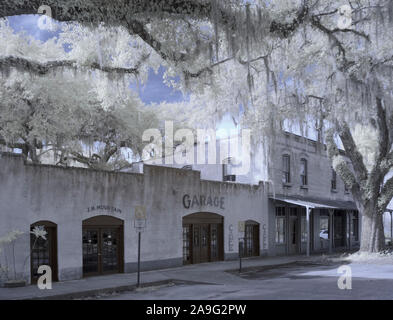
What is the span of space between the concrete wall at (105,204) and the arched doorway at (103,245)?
0.78 ft

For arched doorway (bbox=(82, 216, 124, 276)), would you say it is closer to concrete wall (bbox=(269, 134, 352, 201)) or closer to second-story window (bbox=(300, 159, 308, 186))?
concrete wall (bbox=(269, 134, 352, 201))

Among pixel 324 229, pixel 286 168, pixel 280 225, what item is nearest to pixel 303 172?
pixel 286 168

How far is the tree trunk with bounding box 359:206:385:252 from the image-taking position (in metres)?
23.3

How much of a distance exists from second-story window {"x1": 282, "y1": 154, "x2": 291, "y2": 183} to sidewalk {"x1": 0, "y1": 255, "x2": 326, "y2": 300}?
7.53 m

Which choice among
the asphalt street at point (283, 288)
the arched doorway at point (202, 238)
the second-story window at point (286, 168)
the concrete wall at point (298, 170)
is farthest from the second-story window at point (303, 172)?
the asphalt street at point (283, 288)

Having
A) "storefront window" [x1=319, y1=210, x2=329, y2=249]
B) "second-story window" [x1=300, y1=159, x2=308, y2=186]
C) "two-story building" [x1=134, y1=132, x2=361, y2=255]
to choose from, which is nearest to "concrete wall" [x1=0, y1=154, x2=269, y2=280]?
"two-story building" [x1=134, y1=132, x2=361, y2=255]

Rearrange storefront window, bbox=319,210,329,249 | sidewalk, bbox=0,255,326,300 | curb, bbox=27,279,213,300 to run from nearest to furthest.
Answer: curb, bbox=27,279,213,300, sidewalk, bbox=0,255,326,300, storefront window, bbox=319,210,329,249

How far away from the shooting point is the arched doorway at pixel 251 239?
79.4 feet

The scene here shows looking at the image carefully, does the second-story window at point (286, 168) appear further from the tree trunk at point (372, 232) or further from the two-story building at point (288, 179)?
the tree trunk at point (372, 232)

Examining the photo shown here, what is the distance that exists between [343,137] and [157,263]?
37.9ft

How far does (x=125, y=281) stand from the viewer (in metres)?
15.1

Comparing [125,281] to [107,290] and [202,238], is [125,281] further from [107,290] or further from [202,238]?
[202,238]

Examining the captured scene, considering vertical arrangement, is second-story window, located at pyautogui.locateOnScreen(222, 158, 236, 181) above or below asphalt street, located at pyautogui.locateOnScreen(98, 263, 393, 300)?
above

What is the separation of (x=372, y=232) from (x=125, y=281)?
1430 centimetres
